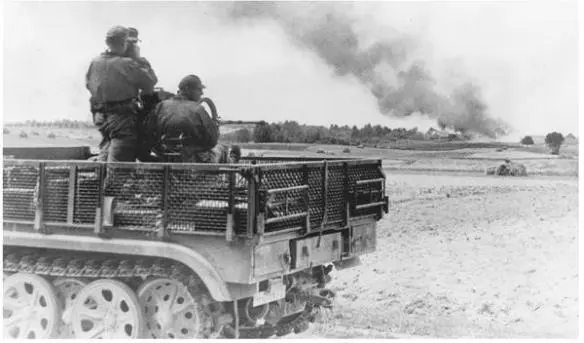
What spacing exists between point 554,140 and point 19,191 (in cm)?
1163

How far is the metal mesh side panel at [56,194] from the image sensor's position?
24.9 ft

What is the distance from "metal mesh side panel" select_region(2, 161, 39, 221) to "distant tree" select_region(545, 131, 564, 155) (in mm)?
10477

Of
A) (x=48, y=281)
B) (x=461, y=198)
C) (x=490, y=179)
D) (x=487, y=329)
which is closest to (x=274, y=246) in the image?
(x=48, y=281)

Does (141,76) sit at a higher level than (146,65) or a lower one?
lower

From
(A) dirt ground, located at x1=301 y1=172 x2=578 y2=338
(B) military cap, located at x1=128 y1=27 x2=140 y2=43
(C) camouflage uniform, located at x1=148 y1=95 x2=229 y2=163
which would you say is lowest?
(A) dirt ground, located at x1=301 y1=172 x2=578 y2=338

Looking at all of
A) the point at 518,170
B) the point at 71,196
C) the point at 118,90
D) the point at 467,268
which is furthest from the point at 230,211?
the point at 518,170

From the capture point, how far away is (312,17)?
14906mm

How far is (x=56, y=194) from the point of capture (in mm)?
7637

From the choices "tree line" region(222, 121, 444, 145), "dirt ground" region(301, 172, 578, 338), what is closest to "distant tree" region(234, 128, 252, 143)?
"tree line" region(222, 121, 444, 145)

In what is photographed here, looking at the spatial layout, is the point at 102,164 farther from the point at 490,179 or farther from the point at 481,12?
the point at 490,179

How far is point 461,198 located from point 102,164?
1298 cm

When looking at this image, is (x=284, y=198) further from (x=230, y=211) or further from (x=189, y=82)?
(x=189, y=82)

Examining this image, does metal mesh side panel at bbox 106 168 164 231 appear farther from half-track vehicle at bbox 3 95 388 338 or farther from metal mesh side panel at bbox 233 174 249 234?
metal mesh side panel at bbox 233 174 249 234

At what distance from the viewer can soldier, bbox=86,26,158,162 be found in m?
8.20
